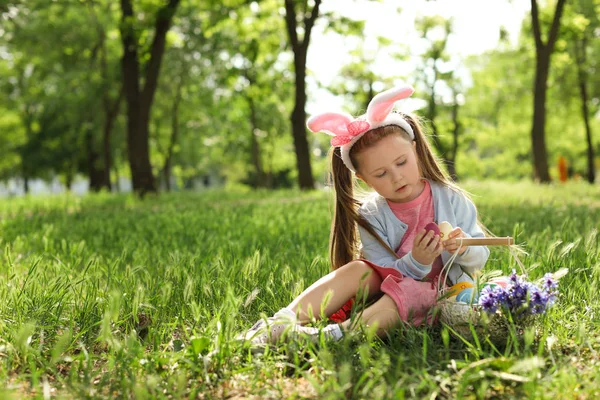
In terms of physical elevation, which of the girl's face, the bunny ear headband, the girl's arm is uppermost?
the bunny ear headband

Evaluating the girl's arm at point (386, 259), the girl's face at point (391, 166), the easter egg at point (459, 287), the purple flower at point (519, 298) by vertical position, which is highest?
the girl's face at point (391, 166)

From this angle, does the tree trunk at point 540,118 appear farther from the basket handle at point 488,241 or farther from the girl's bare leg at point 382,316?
the girl's bare leg at point 382,316

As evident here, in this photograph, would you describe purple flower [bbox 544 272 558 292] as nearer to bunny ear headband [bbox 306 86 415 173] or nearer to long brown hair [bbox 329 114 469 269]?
long brown hair [bbox 329 114 469 269]

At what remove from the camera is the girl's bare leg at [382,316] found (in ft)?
8.43

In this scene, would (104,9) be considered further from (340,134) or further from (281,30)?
(340,134)

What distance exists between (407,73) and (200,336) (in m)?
30.8

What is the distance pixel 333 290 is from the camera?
271 cm

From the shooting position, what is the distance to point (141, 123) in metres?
14.0

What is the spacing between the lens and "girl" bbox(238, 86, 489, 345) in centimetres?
265

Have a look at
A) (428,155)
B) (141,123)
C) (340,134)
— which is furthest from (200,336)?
(141,123)

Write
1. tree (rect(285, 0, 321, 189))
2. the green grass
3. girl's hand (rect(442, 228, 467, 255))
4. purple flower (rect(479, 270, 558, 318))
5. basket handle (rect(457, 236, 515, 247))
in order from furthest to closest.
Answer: tree (rect(285, 0, 321, 189))
girl's hand (rect(442, 228, 467, 255))
basket handle (rect(457, 236, 515, 247))
purple flower (rect(479, 270, 558, 318))
the green grass

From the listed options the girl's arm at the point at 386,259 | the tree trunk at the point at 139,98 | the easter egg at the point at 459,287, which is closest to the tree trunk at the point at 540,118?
the tree trunk at the point at 139,98

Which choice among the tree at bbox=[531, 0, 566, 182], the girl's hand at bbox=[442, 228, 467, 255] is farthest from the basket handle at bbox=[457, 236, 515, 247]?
the tree at bbox=[531, 0, 566, 182]

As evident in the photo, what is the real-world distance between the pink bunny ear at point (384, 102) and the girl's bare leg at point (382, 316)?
934 millimetres
